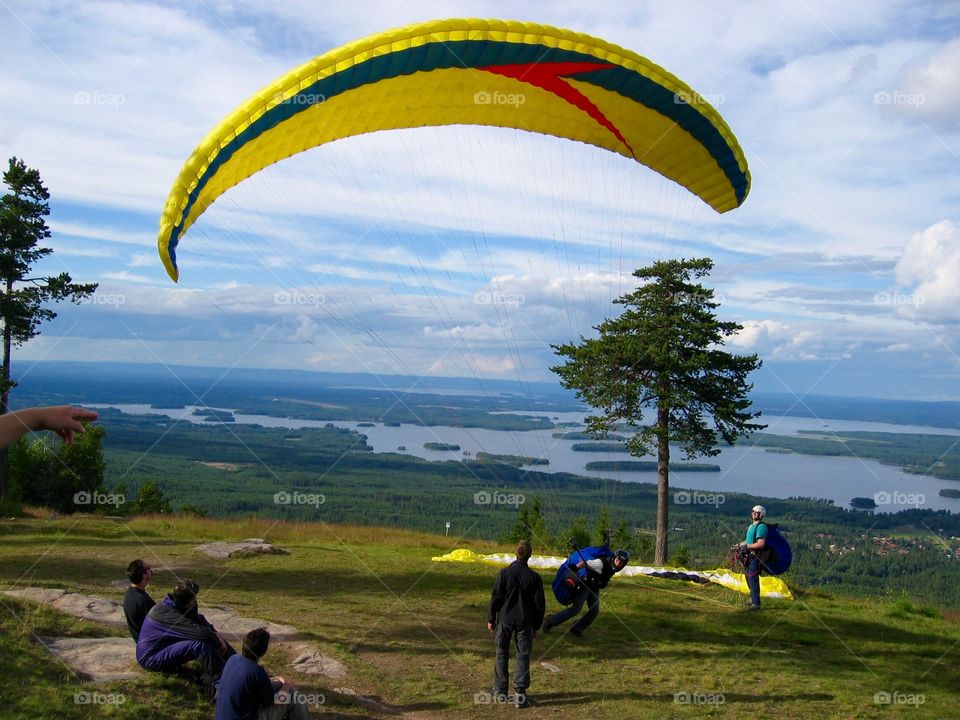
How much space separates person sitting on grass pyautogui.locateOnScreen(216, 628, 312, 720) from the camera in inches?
196

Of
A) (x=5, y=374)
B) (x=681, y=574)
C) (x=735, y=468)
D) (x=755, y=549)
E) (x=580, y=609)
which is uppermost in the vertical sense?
(x=5, y=374)

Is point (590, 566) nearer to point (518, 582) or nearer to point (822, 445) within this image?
point (518, 582)

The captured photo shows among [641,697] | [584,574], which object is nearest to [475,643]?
[584,574]

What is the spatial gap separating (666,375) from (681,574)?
6.03 meters

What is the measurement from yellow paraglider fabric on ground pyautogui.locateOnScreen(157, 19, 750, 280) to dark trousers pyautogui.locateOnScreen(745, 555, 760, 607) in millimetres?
6152

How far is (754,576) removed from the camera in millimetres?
10883

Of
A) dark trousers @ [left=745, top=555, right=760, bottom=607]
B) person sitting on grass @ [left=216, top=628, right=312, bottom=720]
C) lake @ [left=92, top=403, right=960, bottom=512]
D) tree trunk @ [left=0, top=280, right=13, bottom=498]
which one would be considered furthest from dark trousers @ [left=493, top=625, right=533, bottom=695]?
lake @ [left=92, top=403, right=960, bottom=512]

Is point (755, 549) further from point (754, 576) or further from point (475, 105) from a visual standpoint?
point (475, 105)

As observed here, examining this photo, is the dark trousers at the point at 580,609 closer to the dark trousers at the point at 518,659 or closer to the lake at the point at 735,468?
the dark trousers at the point at 518,659

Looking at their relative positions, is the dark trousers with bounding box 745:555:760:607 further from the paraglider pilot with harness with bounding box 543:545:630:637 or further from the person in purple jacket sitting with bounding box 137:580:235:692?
the person in purple jacket sitting with bounding box 137:580:235:692

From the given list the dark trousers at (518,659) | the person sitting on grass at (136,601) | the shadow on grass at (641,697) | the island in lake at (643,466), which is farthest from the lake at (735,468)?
the person sitting on grass at (136,601)

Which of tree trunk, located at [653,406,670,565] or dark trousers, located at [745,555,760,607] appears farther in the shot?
tree trunk, located at [653,406,670,565]

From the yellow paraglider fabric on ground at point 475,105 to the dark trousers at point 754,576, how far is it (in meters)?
6.15

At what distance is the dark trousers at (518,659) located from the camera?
682 cm
